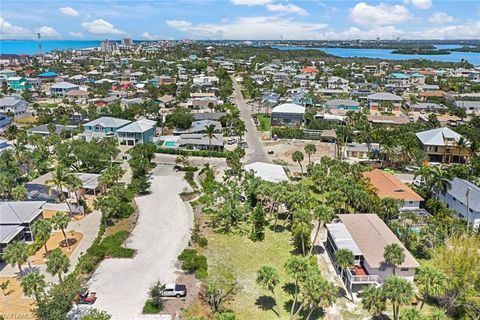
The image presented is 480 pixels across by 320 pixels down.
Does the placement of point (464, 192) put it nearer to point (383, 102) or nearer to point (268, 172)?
point (268, 172)

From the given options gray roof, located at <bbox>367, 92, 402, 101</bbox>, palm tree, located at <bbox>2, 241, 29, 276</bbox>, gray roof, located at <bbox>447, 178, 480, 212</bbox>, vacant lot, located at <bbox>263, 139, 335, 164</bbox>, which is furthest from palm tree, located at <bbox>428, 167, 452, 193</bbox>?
gray roof, located at <bbox>367, 92, 402, 101</bbox>

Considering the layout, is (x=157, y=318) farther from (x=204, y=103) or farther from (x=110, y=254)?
(x=204, y=103)

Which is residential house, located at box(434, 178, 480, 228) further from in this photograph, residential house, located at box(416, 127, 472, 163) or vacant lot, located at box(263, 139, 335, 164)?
vacant lot, located at box(263, 139, 335, 164)

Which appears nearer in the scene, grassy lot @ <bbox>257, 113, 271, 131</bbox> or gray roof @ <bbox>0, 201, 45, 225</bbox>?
gray roof @ <bbox>0, 201, 45, 225</bbox>

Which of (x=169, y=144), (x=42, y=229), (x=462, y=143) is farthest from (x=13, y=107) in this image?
(x=462, y=143)

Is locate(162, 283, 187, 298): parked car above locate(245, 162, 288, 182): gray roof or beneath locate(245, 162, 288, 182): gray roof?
beneath

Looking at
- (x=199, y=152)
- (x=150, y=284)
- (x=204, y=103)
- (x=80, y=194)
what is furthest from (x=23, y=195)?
(x=204, y=103)
